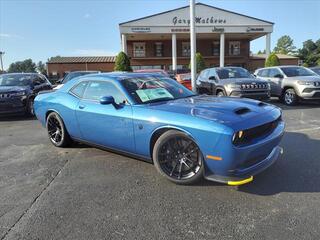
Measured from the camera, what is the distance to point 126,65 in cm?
2694

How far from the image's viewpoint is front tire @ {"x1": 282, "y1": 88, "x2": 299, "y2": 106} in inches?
414

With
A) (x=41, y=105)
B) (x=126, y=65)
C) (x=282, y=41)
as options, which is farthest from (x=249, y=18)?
(x=282, y=41)

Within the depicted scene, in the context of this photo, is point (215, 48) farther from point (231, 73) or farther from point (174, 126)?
point (174, 126)

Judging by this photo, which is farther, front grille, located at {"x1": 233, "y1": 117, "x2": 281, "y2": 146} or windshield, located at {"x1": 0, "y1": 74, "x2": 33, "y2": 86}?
windshield, located at {"x1": 0, "y1": 74, "x2": 33, "y2": 86}

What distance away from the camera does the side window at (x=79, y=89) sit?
5.18m

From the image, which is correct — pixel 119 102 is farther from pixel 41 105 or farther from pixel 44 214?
pixel 41 105

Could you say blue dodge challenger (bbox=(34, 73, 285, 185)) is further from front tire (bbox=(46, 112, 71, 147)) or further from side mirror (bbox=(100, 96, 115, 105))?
front tire (bbox=(46, 112, 71, 147))

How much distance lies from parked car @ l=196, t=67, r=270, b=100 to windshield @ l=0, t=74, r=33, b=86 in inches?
259

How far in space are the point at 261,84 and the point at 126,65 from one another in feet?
61.2

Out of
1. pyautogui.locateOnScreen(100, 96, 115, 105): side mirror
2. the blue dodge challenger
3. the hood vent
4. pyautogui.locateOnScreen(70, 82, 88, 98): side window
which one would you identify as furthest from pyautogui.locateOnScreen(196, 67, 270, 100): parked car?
pyautogui.locateOnScreen(100, 96, 115, 105): side mirror

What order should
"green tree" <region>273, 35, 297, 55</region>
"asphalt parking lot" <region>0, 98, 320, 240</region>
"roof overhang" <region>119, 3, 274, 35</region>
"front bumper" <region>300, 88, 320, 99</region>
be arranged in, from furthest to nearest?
1. "green tree" <region>273, 35, 297, 55</region>
2. "roof overhang" <region>119, 3, 274, 35</region>
3. "front bumper" <region>300, 88, 320, 99</region>
4. "asphalt parking lot" <region>0, 98, 320, 240</region>

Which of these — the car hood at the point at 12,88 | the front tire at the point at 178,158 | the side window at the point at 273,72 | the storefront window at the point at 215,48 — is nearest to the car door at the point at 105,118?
the front tire at the point at 178,158

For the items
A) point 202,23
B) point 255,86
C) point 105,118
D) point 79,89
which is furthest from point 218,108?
→ point 202,23

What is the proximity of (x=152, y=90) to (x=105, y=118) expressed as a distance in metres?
0.85
